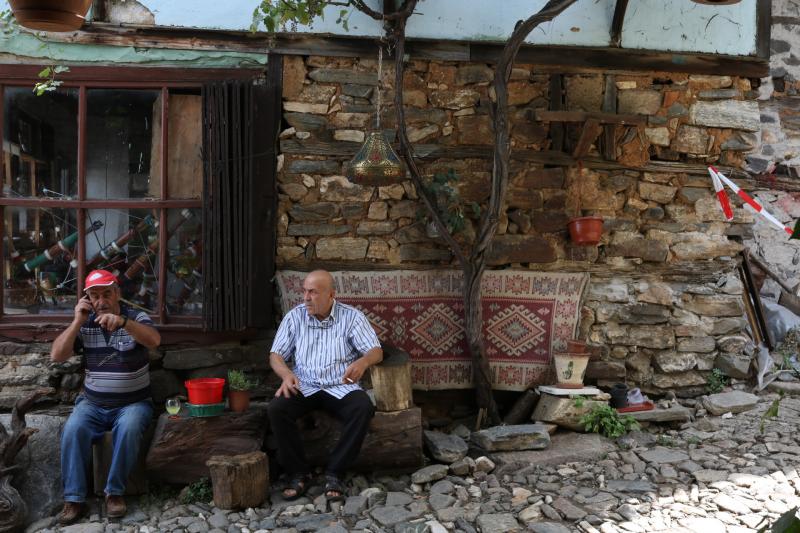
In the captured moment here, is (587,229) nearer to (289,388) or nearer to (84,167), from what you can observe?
(289,388)

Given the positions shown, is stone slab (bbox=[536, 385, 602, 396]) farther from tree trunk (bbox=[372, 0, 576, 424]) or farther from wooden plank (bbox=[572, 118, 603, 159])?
wooden plank (bbox=[572, 118, 603, 159])

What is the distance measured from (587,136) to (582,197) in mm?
443

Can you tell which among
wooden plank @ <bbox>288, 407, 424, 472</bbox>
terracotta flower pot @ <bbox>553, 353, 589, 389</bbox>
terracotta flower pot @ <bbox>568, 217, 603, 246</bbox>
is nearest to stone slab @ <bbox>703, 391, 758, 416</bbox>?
terracotta flower pot @ <bbox>553, 353, 589, 389</bbox>

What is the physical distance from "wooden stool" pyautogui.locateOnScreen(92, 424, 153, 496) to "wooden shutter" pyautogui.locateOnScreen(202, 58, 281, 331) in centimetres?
91

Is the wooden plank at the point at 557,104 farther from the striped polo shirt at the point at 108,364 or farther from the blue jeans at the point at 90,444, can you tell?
the blue jeans at the point at 90,444

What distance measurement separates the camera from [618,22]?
497 cm

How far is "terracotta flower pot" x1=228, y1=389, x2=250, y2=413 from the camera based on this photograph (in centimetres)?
421

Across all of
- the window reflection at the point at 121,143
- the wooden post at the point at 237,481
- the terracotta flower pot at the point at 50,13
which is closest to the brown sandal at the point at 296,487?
the wooden post at the point at 237,481

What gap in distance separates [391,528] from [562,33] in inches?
132

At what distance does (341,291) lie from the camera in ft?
16.0

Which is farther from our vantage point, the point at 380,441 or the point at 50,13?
the point at 380,441

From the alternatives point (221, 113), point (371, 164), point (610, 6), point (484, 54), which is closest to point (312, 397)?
point (371, 164)

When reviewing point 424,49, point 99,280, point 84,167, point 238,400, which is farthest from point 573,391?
point 84,167

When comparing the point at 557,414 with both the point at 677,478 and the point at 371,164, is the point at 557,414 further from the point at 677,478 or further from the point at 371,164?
the point at 371,164
